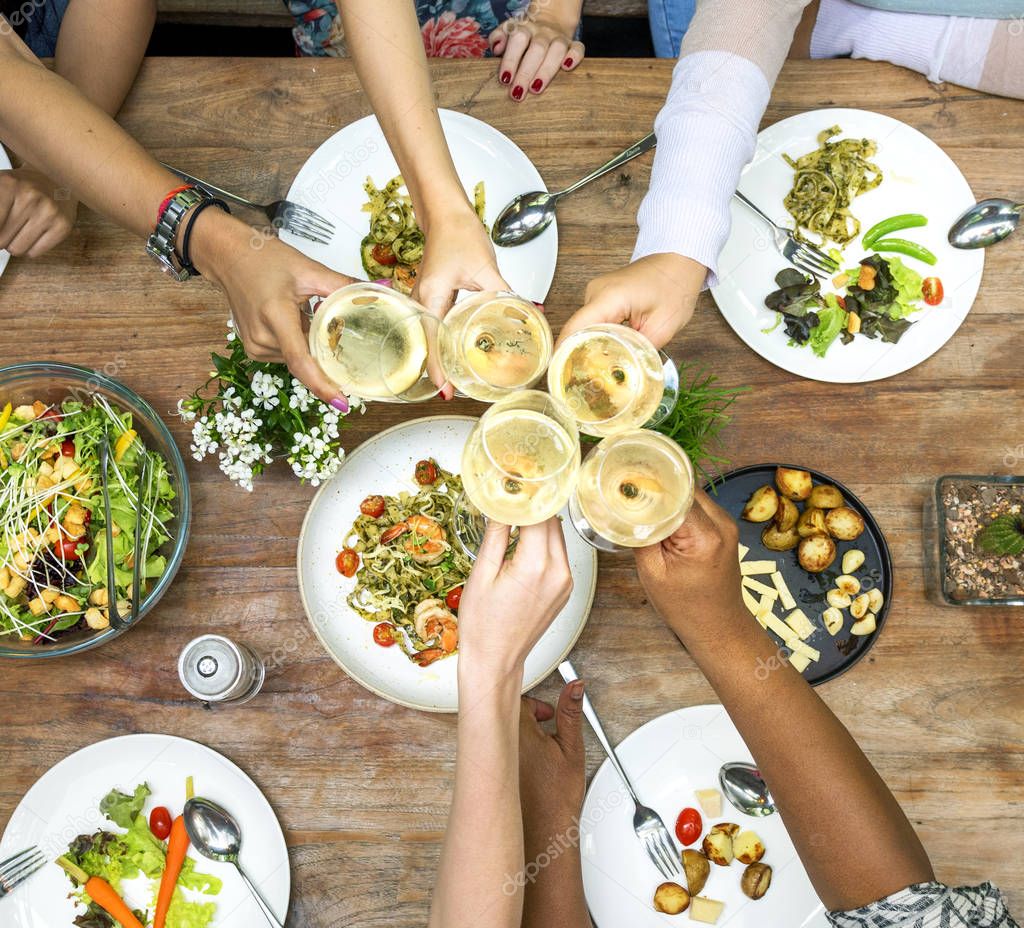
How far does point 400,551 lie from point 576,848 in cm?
82

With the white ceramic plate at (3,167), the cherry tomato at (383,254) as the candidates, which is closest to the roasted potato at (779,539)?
the cherry tomato at (383,254)

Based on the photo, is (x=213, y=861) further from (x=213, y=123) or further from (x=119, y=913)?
(x=213, y=123)

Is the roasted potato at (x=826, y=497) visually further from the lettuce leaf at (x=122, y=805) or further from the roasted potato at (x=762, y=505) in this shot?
the lettuce leaf at (x=122, y=805)

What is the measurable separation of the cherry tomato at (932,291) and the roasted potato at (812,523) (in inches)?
23.4

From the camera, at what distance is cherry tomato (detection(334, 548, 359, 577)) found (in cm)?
194

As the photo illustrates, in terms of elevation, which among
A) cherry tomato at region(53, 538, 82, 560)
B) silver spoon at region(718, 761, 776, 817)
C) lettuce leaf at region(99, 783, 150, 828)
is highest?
cherry tomato at region(53, 538, 82, 560)

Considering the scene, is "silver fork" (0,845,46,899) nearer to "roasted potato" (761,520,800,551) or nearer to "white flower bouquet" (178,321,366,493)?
"white flower bouquet" (178,321,366,493)

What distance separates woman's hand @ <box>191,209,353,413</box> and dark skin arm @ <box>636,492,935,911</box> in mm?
859

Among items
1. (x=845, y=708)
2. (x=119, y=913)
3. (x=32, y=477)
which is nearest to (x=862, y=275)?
(x=845, y=708)

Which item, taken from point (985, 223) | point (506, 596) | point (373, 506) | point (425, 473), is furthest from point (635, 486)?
point (985, 223)

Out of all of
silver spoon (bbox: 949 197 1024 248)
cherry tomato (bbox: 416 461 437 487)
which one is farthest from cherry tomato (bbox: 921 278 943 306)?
cherry tomato (bbox: 416 461 437 487)

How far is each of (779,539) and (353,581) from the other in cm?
105

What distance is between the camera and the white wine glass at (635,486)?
1.55 metres

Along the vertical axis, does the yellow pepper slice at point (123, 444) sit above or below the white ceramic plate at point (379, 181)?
below
